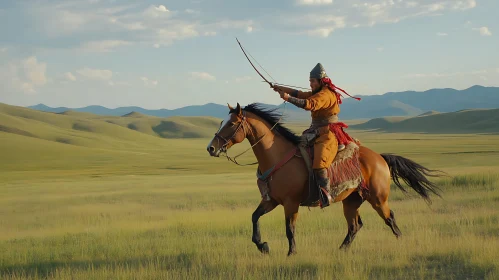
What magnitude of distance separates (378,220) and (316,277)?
248 inches

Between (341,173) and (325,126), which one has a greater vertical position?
(325,126)

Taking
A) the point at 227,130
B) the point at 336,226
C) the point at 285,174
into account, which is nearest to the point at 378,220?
the point at 336,226

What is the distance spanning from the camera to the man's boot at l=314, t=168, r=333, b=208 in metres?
8.12

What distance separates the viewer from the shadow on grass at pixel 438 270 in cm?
663

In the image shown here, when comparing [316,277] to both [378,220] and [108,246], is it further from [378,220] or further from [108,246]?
[378,220]

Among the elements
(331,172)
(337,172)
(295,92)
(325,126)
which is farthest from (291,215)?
(295,92)

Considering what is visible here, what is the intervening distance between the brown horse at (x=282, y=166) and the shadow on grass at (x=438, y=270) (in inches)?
63.6

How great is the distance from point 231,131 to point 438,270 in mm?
3859

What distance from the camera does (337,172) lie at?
27.8 feet

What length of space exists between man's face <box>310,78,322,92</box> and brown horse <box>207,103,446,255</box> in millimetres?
832

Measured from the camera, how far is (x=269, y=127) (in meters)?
8.51

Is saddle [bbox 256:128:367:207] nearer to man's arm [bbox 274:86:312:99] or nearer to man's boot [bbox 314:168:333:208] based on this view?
man's boot [bbox 314:168:333:208]

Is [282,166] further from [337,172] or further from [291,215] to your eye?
[337,172]

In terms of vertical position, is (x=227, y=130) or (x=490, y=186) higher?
(x=227, y=130)
